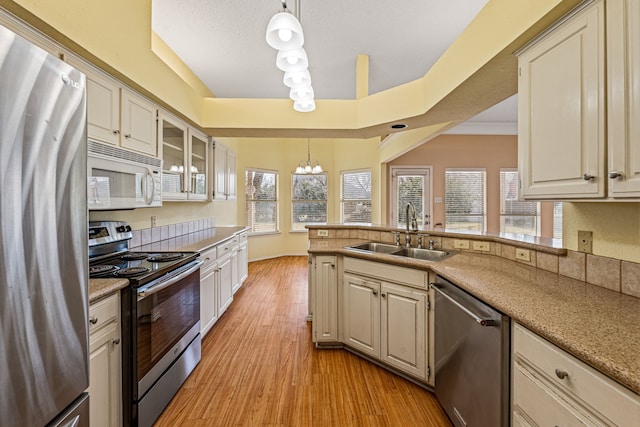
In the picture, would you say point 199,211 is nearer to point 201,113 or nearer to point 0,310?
point 201,113

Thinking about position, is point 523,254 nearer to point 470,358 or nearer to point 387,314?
point 470,358

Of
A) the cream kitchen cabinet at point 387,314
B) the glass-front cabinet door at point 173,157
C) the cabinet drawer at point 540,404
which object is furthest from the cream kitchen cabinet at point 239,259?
the cabinet drawer at point 540,404

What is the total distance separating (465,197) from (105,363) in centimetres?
643

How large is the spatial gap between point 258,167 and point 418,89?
4.30m

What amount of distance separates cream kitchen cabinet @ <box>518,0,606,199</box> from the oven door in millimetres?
2108

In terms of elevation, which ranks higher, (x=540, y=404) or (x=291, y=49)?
(x=291, y=49)

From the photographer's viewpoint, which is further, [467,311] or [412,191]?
[412,191]

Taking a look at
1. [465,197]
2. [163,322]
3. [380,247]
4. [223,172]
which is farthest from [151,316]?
[465,197]

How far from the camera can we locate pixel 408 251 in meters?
2.59

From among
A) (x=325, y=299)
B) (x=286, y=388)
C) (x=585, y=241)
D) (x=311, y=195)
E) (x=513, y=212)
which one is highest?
(x=311, y=195)

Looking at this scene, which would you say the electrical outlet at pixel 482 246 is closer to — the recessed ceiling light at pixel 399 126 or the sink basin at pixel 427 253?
the sink basin at pixel 427 253

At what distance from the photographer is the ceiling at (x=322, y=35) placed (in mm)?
2432

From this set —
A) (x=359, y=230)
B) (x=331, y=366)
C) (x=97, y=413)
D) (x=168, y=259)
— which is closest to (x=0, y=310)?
(x=97, y=413)

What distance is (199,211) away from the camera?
4039 mm
